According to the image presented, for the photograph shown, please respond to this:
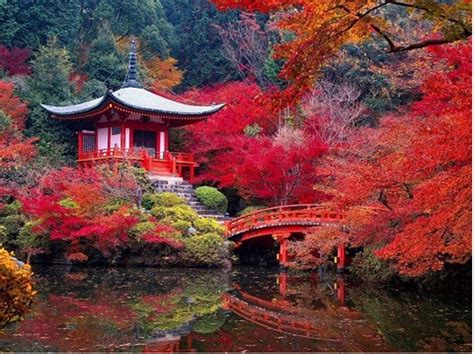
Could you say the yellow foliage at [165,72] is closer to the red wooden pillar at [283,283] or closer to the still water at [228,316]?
the red wooden pillar at [283,283]

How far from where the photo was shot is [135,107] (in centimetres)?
2442

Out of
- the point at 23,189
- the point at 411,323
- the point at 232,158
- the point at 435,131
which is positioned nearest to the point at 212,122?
the point at 232,158

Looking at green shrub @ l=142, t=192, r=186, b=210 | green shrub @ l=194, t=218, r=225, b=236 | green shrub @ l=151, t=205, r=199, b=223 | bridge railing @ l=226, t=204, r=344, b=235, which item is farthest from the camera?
green shrub @ l=142, t=192, r=186, b=210

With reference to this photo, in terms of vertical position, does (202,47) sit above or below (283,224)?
above

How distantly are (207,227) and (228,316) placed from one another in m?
8.17

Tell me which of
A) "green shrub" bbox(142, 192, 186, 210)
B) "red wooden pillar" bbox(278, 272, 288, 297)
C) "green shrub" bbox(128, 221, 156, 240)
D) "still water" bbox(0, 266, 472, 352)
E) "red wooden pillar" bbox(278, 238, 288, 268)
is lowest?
"still water" bbox(0, 266, 472, 352)

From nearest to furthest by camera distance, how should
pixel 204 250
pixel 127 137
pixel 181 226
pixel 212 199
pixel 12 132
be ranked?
1. pixel 204 250
2. pixel 181 226
3. pixel 212 199
4. pixel 12 132
5. pixel 127 137

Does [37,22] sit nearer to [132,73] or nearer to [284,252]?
[132,73]

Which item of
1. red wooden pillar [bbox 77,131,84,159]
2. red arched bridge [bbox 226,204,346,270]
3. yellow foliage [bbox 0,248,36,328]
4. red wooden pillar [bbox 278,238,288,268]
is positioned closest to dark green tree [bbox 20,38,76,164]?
red wooden pillar [bbox 77,131,84,159]

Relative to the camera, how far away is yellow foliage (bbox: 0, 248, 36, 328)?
6.74 metres

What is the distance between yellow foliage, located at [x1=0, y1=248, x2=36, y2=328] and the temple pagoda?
16737 millimetres

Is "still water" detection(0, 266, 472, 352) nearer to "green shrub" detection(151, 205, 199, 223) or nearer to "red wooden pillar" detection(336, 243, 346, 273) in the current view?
"red wooden pillar" detection(336, 243, 346, 273)

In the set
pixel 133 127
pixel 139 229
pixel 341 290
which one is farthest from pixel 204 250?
pixel 133 127

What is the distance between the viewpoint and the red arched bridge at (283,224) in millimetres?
18234
